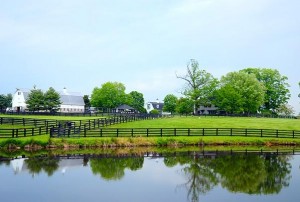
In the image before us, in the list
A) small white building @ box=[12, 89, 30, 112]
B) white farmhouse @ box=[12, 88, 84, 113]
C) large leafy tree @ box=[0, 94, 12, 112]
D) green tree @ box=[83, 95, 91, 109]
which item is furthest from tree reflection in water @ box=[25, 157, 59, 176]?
large leafy tree @ box=[0, 94, 12, 112]

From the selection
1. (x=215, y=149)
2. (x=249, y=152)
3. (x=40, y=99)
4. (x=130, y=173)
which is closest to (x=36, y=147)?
(x=130, y=173)

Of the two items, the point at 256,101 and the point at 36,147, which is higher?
the point at 256,101

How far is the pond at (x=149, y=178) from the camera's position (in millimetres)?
15914

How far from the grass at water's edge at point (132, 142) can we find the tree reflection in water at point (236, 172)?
318 inches

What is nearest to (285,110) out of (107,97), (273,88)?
(273,88)

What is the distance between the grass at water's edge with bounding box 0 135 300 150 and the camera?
31922mm

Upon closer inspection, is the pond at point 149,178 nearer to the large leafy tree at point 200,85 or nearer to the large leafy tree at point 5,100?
the large leafy tree at point 200,85

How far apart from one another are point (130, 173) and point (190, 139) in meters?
17.1

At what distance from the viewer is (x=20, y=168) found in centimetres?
2209

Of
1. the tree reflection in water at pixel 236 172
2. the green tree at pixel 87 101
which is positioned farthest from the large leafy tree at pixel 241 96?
the tree reflection in water at pixel 236 172

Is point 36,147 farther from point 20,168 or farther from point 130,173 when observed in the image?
point 130,173

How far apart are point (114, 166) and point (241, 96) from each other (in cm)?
6751

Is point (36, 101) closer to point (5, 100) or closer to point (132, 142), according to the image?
point (5, 100)

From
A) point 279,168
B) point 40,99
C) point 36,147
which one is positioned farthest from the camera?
point 40,99
